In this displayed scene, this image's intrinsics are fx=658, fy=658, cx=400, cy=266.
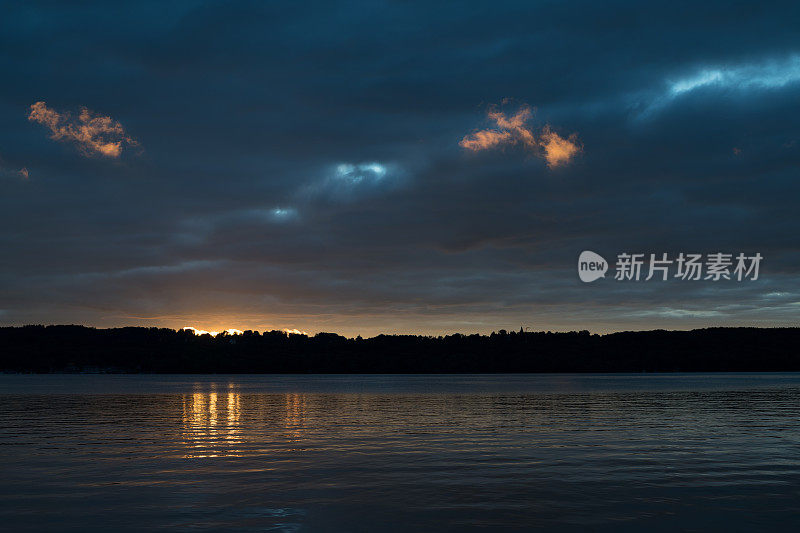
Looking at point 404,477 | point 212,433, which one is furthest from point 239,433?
point 404,477

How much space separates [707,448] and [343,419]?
110 ft

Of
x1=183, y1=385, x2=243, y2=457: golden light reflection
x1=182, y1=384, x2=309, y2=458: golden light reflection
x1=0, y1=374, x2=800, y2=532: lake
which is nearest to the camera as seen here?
x1=0, y1=374, x2=800, y2=532: lake

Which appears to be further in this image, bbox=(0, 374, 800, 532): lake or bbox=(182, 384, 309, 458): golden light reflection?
bbox=(182, 384, 309, 458): golden light reflection

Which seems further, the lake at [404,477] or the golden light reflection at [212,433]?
the golden light reflection at [212,433]

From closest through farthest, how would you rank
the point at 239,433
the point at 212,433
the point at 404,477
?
the point at 404,477
the point at 239,433
the point at 212,433

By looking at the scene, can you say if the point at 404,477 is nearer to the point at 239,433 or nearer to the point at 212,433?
the point at 239,433

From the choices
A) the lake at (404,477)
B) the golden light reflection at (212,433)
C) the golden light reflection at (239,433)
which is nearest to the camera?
the lake at (404,477)

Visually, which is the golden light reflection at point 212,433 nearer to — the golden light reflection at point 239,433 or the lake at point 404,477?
the golden light reflection at point 239,433

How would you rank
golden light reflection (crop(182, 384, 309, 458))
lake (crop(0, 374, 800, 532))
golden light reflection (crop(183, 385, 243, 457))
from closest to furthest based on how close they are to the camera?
lake (crop(0, 374, 800, 532)), golden light reflection (crop(183, 385, 243, 457)), golden light reflection (crop(182, 384, 309, 458))

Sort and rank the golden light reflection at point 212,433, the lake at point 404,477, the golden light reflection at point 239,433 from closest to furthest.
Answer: the lake at point 404,477 < the golden light reflection at point 212,433 < the golden light reflection at point 239,433

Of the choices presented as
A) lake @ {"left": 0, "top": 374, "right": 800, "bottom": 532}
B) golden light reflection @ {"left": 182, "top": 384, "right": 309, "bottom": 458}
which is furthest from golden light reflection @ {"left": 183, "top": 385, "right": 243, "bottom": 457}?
lake @ {"left": 0, "top": 374, "right": 800, "bottom": 532}

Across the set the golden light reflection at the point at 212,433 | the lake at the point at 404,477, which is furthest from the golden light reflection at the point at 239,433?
the lake at the point at 404,477

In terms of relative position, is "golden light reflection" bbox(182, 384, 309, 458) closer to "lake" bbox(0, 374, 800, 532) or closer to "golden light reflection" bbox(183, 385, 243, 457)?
"golden light reflection" bbox(183, 385, 243, 457)

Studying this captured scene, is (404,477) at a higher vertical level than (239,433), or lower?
higher
